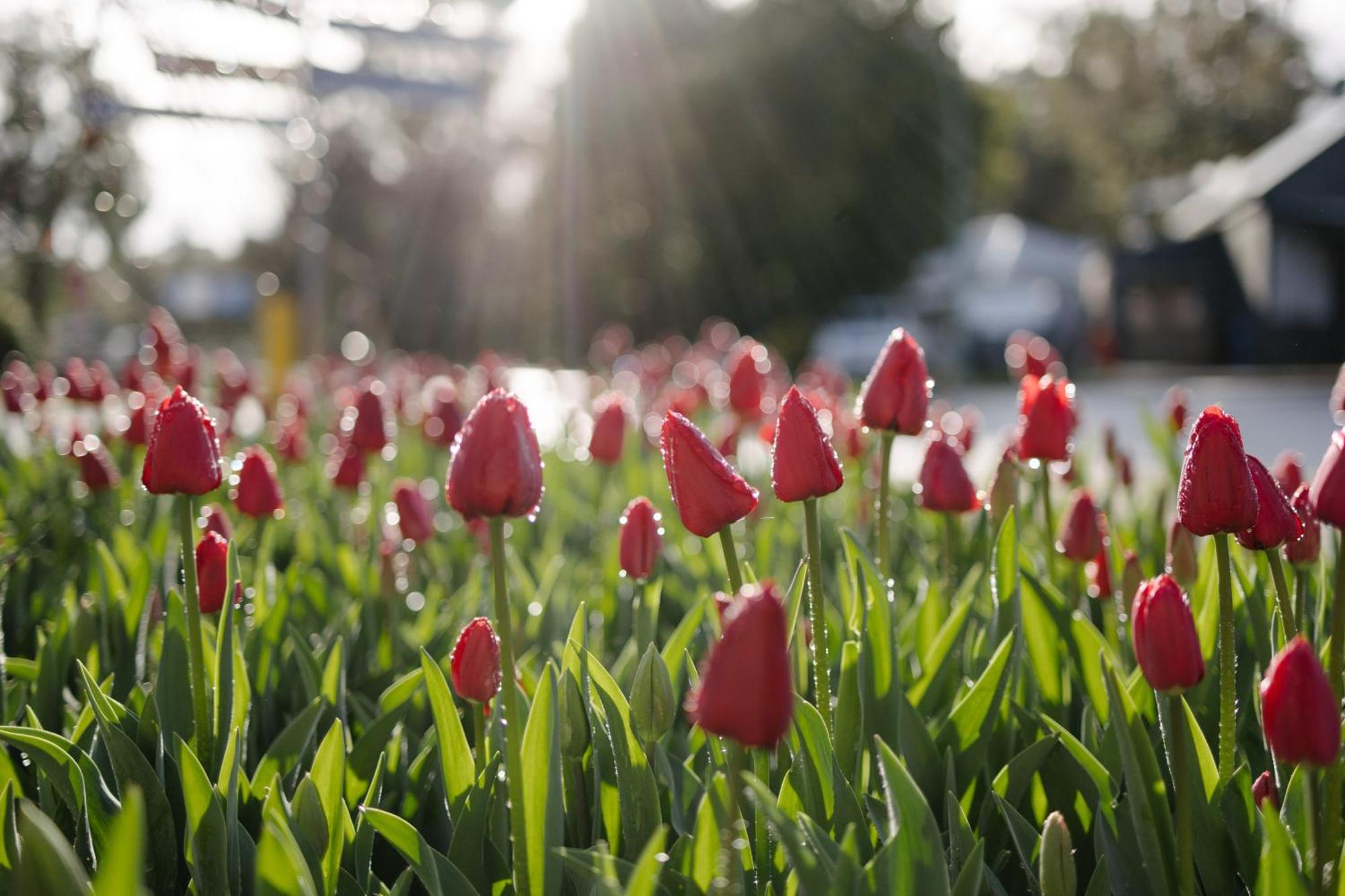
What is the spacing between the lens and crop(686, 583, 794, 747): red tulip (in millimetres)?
933

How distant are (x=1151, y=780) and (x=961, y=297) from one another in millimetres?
27634

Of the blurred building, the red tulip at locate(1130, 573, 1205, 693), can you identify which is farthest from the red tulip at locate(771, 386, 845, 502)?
the blurred building

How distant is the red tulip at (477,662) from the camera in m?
1.50

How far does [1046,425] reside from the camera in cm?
195

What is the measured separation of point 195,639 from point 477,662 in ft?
1.23

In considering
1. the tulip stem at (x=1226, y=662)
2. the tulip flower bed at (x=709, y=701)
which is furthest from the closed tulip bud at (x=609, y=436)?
the tulip stem at (x=1226, y=662)

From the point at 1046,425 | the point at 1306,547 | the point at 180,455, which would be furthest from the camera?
the point at 1046,425

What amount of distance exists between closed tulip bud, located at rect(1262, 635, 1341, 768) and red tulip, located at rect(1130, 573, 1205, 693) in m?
0.10

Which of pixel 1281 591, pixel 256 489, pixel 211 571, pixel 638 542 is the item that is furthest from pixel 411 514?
pixel 1281 591

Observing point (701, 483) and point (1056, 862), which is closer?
point (1056, 862)

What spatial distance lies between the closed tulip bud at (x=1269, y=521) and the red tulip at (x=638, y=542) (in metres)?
0.89

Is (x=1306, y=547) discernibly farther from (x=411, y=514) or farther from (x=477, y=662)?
(x=411, y=514)

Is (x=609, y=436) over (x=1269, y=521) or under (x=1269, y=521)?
over

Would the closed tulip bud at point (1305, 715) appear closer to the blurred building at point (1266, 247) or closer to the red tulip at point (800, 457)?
the red tulip at point (800, 457)
